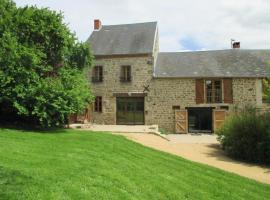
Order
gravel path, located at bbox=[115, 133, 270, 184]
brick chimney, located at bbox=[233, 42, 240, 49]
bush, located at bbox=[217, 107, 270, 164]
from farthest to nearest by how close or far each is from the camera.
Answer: brick chimney, located at bbox=[233, 42, 240, 49]
bush, located at bbox=[217, 107, 270, 164]
gravel path, located at bbox=[115, 133, 270, 184]

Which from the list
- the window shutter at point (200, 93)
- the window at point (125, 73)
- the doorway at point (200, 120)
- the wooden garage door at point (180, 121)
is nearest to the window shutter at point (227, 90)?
the doorway at point (200, 120)

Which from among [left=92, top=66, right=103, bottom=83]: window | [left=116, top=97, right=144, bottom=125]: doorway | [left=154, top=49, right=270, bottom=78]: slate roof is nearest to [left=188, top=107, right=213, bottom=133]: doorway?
[left=154, top=49, right=270, bottom=78]: slate roof

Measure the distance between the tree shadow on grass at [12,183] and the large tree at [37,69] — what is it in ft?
26.1

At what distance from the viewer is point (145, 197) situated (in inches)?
281

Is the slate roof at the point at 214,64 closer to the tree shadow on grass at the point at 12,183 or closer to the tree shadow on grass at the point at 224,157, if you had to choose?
the tree shadow on grass at the point at 224,157

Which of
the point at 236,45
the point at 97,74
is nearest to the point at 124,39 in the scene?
the point at 97,74

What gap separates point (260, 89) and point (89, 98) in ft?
47.2

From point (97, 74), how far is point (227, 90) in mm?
9727

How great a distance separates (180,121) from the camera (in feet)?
88.2

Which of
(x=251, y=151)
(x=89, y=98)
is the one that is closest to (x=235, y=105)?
(x=251, y=151)

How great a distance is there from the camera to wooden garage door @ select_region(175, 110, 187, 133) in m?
26.8

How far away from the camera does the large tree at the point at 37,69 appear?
1469 centimetres

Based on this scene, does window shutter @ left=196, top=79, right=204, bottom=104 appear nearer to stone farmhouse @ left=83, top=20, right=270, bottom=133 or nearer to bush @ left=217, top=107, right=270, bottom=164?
stone farmhouse @ left=83, top=20, right=270, bottom=133

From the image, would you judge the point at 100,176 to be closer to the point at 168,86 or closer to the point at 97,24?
the point at 168,86
